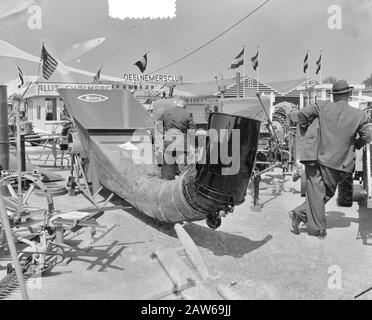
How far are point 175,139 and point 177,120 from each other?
1.01 ft

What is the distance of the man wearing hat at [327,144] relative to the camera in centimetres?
510

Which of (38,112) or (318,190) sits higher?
(38,112)

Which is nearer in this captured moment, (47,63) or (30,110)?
(47,63)

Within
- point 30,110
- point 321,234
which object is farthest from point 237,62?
point 321,234

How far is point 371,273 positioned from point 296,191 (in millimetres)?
4207

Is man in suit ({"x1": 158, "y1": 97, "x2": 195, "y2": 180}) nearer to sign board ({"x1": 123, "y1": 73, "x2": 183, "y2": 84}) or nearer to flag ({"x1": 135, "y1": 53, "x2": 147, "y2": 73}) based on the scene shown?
flag ({"x1": 135, "y1": 53, "x2": 147, "y2": 73})

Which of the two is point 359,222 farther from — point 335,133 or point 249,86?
point 249,86

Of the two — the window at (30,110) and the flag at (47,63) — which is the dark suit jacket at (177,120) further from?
the window at (30,110)

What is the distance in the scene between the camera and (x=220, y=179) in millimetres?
3861

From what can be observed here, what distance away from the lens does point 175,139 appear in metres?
6.59

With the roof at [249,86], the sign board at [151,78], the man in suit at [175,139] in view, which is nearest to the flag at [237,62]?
the sign board at [151,78]

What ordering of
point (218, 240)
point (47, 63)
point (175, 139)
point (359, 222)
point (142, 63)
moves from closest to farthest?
1. point (218, 240)
2. point (359, 222)
3. point (175, 139)
4. point (47, 63)
5. point (142, 63)
